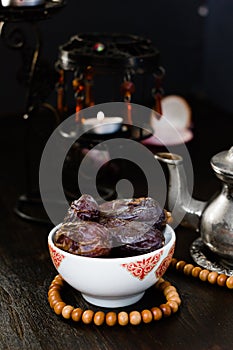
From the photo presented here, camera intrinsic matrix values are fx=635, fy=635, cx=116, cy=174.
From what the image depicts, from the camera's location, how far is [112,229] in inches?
33.0

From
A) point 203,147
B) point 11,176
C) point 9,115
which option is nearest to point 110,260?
point 11,176

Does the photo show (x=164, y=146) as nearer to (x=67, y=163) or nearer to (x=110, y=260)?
(x=67, y=163)

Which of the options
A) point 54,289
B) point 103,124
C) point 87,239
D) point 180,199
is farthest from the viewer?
point 103,124

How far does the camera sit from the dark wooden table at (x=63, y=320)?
32.4 inches

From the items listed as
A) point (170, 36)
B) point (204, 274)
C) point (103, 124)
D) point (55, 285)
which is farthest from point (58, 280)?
point (170, 36)

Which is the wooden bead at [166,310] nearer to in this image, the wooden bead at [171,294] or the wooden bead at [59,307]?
the wooden bead at [171,294]

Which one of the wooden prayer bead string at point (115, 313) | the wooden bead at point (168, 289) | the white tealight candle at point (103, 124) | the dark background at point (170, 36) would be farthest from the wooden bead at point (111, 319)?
the dark background at point (170, 36)

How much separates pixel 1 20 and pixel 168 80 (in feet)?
2.90

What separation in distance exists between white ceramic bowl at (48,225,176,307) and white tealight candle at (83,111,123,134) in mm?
423

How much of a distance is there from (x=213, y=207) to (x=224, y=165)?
8 cm

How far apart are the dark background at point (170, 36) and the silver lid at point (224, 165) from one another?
0.90 m

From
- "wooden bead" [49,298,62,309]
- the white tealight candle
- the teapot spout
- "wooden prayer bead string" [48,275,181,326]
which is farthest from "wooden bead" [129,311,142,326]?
the white tealight candle

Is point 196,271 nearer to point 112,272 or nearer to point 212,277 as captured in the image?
point 212,277

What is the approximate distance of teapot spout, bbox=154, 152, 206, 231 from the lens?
3.36ft
